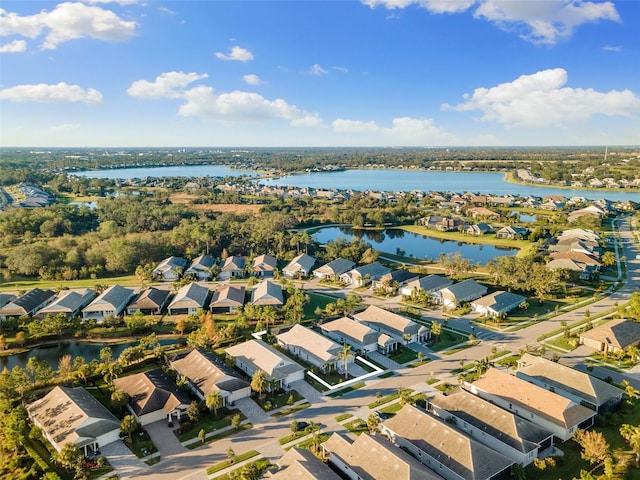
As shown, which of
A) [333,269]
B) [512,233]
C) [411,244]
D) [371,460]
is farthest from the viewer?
[411,244]

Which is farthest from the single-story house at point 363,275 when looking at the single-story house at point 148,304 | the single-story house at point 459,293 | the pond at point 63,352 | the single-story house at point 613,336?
the single-story house at point 613,336

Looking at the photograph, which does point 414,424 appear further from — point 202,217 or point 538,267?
point 202,217

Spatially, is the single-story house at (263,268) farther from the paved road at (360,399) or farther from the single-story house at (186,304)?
the paved road at (360,399)

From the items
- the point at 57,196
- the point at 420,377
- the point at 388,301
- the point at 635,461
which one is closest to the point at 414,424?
the point at 420,377

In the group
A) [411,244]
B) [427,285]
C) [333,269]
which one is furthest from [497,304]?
[411,244]

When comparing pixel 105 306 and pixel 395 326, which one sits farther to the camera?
pixel 105 306

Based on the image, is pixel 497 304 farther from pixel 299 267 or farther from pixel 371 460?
pixel 371 460

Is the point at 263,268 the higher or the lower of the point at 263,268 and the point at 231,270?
the higher
